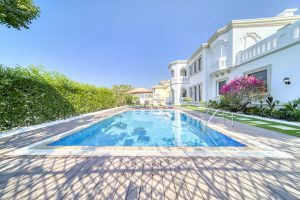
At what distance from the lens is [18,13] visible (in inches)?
237

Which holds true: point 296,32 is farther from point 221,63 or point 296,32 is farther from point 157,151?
point 157,151

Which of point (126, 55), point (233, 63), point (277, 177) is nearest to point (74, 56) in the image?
point (126, 55)

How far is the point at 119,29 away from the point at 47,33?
1061cm

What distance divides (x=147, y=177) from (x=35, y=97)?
27.2 feet

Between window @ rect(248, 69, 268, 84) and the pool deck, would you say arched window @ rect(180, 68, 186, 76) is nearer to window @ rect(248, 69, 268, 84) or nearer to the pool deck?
window @ rect(248, 69, 268, 84)

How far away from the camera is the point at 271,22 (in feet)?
47.9

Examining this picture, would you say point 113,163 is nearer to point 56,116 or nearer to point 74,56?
point 56,116

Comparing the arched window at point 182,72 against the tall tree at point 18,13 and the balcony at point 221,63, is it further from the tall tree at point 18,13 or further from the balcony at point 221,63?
the tall tree at point 18,13

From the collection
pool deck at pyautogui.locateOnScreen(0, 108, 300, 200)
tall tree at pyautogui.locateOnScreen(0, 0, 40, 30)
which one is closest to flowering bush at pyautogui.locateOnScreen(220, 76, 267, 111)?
pool deck at pyautogui.locateOnScreen(0, 108, 300, 200)

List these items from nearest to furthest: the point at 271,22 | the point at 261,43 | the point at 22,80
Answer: the point at 22,80 < the point at 261,43 < the point at 271,22

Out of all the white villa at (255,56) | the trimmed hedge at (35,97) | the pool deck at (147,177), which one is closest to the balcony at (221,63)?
the white villa at (255,56)

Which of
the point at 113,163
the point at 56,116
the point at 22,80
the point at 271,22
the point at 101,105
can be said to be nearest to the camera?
the point at 113,163

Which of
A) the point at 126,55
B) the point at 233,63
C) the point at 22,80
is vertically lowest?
the point at 22,80

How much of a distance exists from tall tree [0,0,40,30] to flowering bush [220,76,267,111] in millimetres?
13100
